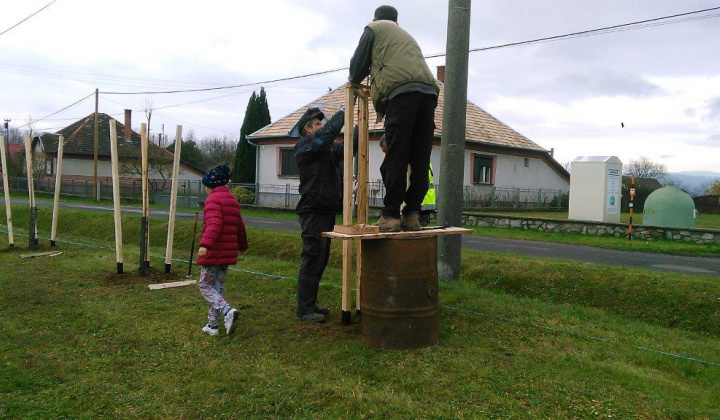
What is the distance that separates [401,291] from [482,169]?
24.9m

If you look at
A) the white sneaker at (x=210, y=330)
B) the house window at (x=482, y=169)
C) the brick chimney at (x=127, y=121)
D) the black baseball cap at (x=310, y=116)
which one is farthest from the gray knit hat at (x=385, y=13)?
the brick chimney at (x=127, y=121)

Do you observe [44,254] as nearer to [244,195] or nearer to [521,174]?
[244,195]

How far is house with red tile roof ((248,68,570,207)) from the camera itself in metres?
28.6

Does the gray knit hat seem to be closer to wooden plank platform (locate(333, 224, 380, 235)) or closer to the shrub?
wooden plank platform (locate(333, 224, 380, 235))

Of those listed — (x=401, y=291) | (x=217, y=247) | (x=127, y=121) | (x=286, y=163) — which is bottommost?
(x=401, y=291)

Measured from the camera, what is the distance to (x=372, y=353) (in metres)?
5.14

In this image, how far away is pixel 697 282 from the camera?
24.4 ft

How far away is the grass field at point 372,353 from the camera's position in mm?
4156

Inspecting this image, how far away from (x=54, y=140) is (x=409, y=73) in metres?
56.8

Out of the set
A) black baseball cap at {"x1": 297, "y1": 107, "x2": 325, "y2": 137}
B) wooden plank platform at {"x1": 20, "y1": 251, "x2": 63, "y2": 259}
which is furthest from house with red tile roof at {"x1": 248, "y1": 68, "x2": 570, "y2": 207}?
black baseball cap at {"x1": 297, "y1": 107, "x2": 325, "y2": 137}

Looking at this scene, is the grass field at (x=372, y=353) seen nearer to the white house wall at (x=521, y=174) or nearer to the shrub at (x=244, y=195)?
the white house wall at (x=521, y=174)

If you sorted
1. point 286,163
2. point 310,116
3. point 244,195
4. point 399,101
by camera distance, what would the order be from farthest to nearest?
1. point 286,163
2. point 244,195
3. point 310,116
4. point 399,101

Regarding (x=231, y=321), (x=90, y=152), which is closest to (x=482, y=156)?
(x=231, y=321)

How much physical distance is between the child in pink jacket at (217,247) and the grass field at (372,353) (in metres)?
0.23
